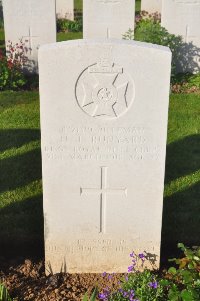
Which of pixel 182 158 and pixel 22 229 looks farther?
pixel 182 158

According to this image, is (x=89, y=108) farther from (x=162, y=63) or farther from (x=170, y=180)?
(x=170, y=180)

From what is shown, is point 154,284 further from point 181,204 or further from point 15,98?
point 15,98

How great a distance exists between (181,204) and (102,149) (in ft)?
5.88

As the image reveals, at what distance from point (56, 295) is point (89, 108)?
140 cm

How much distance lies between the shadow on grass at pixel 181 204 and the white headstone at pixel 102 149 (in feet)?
1.99

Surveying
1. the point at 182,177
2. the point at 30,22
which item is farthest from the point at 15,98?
the point at 182,177

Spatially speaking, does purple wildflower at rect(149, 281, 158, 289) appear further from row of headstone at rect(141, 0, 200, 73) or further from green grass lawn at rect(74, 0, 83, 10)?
green grass lawn at rect(74, 0, 83, 10)

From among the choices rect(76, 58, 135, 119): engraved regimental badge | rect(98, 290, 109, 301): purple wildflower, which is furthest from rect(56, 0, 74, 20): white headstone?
rect(98, 290, 109, 301): purple wildflower

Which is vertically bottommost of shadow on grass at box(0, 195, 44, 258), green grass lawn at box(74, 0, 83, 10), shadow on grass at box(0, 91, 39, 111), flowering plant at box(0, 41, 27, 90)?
shadow on grass at box(0, 195, 44, 258)

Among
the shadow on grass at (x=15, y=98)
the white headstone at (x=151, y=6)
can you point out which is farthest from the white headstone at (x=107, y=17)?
the white headstone at (x=151, y=6)

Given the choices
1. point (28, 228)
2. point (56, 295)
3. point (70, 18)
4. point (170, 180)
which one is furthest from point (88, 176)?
Answer: point (70, 18)

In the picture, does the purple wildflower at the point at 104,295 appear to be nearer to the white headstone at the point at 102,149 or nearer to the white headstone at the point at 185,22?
the white headstone at the point at 102,149

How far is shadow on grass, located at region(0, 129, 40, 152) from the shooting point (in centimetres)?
646

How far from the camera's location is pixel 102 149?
366 cm
